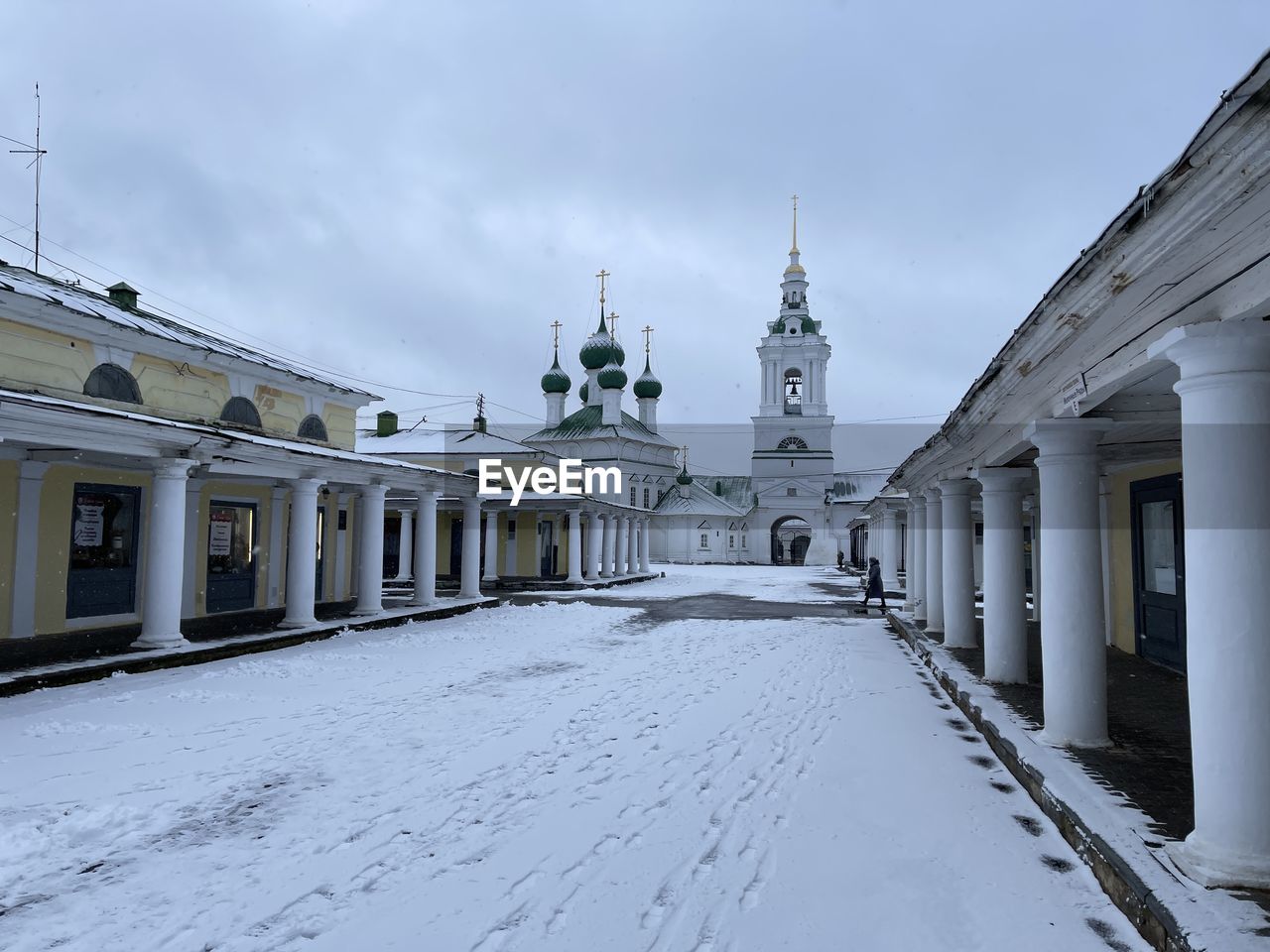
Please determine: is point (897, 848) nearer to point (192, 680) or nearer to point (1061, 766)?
point (1061, 766)

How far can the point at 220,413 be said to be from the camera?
14.7 m

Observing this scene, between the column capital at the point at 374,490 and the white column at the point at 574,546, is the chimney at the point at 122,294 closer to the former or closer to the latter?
the column capital at the point at 374,490

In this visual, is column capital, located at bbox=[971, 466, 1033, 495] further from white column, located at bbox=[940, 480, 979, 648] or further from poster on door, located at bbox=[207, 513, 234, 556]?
poster on door, located at bbox=[207, 513, 234, 556]

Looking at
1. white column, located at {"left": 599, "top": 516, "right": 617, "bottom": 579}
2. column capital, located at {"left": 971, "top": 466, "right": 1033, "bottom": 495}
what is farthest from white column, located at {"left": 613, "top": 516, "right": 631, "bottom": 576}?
column capital, located at {"left": 971, "top": 466, "right": 1033, "bottom": 495}

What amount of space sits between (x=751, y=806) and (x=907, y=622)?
11.0 m

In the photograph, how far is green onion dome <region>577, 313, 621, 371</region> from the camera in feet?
175

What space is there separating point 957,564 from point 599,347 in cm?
4443

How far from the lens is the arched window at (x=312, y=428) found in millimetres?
17031

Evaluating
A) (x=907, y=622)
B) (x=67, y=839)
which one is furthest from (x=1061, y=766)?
(x=907, y=622)

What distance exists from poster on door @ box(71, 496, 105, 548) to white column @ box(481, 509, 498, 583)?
15358 mm

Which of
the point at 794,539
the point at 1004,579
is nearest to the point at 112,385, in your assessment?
the point at 1004,579

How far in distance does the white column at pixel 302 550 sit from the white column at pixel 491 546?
1378cm

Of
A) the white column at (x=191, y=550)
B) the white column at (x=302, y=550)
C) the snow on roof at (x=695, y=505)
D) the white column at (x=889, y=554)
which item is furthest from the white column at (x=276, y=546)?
the snow on roof at (x=695, y=505)

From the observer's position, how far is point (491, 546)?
92.7 feet
